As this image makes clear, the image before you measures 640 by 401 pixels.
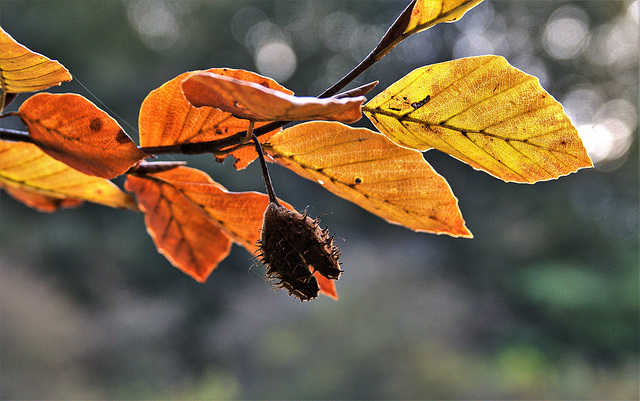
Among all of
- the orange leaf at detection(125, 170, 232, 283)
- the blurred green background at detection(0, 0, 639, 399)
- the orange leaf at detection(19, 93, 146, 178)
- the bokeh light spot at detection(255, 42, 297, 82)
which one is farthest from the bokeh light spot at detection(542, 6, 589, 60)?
the orange leaf at detection(19, 93, 146, 178)

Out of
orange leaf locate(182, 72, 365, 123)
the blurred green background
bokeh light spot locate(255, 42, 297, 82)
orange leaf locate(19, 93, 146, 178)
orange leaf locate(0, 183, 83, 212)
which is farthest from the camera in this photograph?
bokeh light spot locate(255, 42, 297, 82)

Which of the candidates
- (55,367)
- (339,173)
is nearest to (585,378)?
(55,367)

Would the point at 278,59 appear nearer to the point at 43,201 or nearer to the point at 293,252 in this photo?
the point at 43,201

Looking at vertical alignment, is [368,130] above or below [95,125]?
above

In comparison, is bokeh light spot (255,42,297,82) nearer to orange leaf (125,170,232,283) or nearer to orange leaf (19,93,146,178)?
orange leaf (125,170,232,283)

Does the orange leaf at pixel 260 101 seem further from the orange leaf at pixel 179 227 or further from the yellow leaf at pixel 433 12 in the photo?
the orange leaf at pixel 179 227

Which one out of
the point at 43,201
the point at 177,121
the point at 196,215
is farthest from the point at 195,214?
the point at 43,201

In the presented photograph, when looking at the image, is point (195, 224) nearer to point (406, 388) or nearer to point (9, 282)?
point (406, 388)
